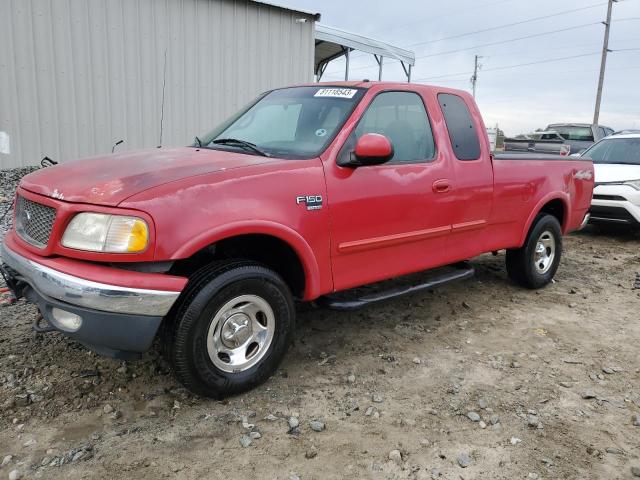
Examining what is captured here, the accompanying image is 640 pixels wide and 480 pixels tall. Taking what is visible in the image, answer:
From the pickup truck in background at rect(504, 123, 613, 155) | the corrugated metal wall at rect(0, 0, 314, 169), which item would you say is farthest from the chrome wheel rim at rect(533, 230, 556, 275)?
the pickup truck in background at rect(504, 123, 613, 155)

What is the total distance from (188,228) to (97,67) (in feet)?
23.6

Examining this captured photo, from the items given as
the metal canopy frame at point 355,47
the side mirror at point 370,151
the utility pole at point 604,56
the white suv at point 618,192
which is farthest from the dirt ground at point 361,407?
the utility pole at point 604,56

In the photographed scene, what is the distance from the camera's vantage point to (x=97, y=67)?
868 cm

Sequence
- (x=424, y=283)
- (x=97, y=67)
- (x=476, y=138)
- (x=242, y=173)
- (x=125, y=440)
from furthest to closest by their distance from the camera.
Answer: (x=97, y=67), (x=476, y=138), (x=424, y=283), (x=242, y=173), (x=125, y=440)

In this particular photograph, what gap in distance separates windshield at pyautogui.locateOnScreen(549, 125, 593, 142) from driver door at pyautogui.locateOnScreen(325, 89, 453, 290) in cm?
1405

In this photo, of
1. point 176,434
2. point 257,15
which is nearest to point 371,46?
point 257,15

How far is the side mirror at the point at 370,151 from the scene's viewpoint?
3322 millimetres

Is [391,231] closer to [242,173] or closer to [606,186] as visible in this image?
[242,173]

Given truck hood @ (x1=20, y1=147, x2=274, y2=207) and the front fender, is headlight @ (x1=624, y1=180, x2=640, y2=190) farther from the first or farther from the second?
truck hood @ (x1=20, y1=147, x2=274, y2=207)

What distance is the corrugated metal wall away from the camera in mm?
8109

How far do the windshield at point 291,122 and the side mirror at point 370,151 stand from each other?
0.23 meters

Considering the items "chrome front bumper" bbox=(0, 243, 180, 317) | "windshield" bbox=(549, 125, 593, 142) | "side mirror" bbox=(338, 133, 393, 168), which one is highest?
"windshield" bbox=(549, 125, 593, 142)

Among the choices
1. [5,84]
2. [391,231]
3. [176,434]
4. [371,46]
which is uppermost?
[371,46]

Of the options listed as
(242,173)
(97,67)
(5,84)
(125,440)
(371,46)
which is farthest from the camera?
(371,46)
